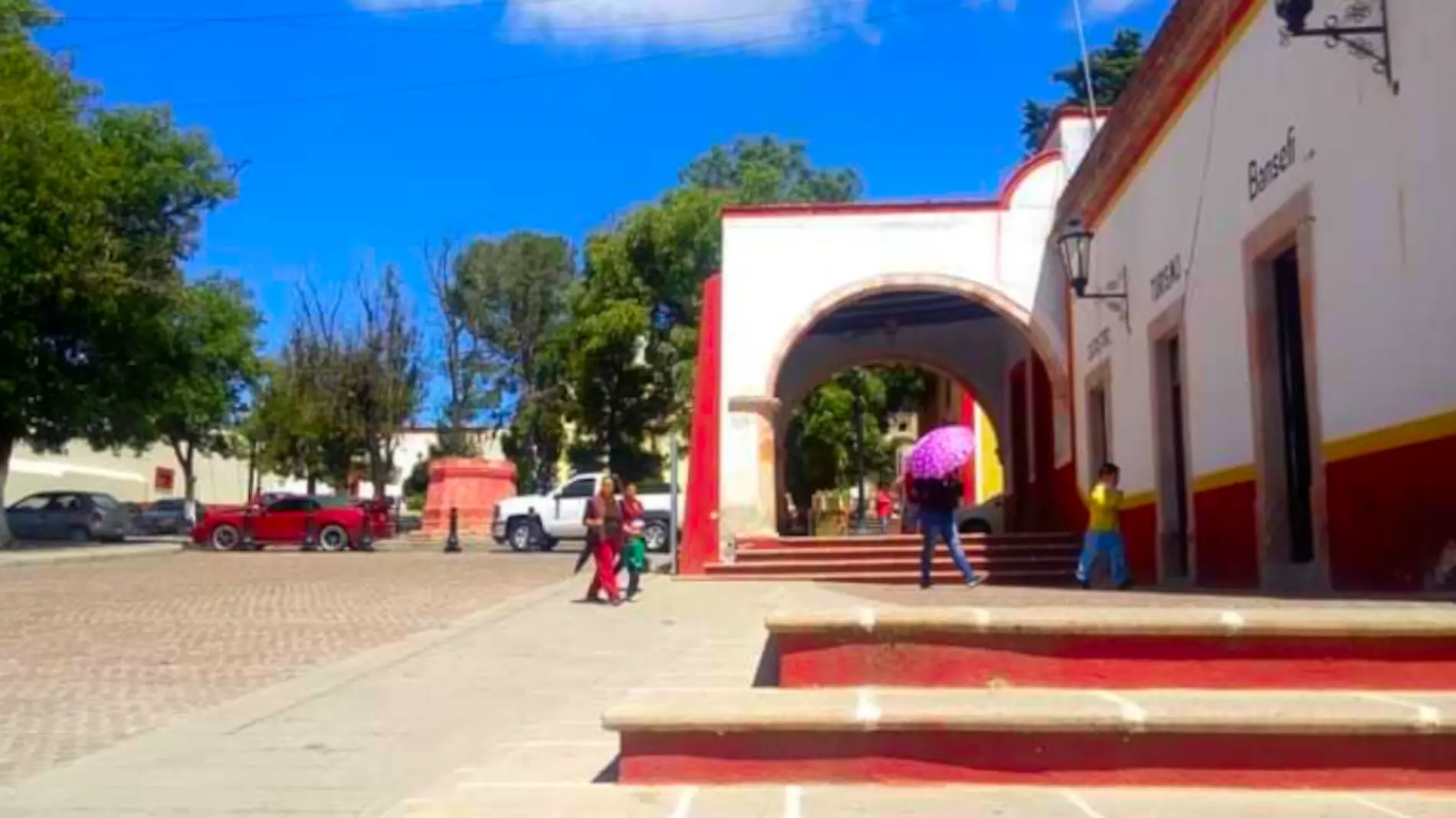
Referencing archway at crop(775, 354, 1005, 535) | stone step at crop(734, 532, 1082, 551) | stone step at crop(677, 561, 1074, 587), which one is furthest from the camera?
archway at crop(775, 354, 1005, 535)

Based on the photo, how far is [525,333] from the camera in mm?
55312

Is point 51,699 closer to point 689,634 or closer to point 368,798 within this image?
point 368,798

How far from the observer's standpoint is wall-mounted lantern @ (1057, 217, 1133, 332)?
17.2 metres

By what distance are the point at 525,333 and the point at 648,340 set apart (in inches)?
583

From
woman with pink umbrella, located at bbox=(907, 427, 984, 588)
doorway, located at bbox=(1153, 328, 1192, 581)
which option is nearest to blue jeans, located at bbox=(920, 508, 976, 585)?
woman with pink umbrella, located at bbox=(907, 427, 984, 588)

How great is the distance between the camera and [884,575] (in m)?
19.7

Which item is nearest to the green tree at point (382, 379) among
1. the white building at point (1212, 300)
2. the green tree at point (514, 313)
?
the green tree at point (514, 313)

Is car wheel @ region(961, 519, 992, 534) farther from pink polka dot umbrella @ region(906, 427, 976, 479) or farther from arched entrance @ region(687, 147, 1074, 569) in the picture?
pink polka dot umbrella @ region(906, 427, 976, 479)

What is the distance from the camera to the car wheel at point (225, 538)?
36281 millimetres

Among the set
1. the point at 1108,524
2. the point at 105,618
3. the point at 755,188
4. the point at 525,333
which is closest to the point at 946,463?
the point at 1108,524

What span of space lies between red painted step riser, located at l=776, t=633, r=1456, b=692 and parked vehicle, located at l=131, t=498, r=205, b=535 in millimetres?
48510

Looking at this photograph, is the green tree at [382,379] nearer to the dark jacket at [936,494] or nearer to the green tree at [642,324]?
the green tree at [642,324]

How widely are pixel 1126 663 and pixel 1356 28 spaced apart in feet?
19.5

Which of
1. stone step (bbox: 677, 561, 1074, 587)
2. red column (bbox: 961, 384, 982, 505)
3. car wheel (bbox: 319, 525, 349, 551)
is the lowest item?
stone step (bbox: 677, 561, 1074, 587)
